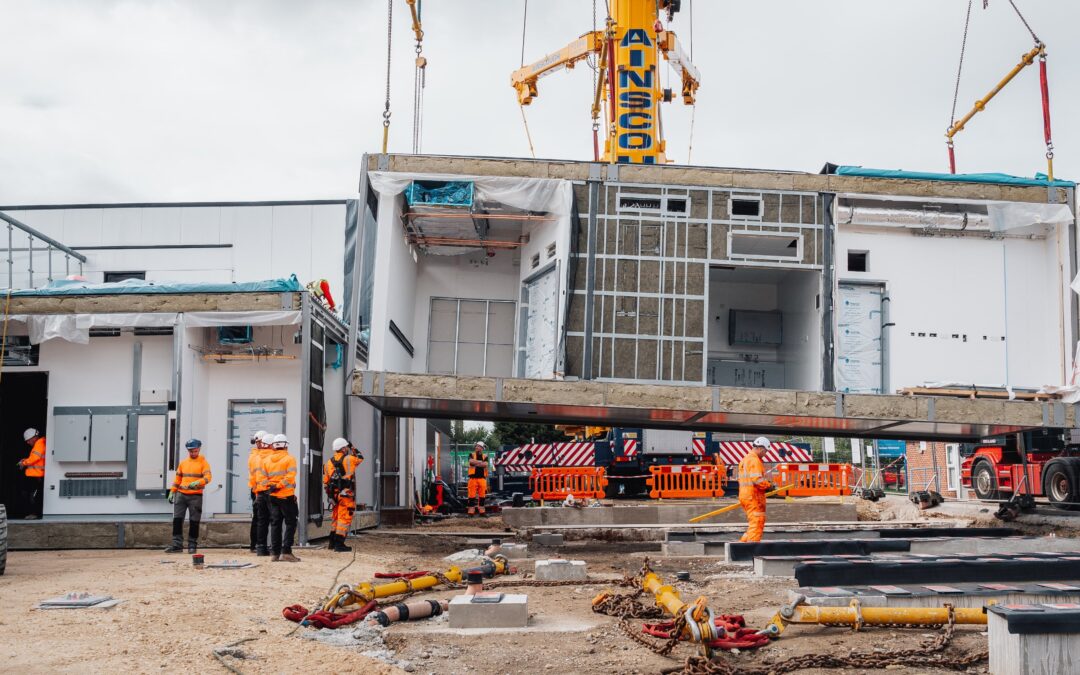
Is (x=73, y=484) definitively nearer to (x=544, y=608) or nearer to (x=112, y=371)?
(x=112, y=371)

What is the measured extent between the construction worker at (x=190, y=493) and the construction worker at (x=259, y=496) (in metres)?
0.89

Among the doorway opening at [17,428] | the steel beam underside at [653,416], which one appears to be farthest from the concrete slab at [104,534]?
the steel beam underside at [653,416]

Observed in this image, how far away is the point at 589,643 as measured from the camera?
25.9ft

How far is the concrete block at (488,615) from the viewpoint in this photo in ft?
28.4

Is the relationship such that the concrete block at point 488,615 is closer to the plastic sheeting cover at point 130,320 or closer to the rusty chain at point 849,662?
the rusty chain at point 849,662

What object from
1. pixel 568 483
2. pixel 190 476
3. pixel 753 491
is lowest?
pixel 568 483

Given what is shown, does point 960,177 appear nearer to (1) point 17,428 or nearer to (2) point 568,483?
(2) point 568,483

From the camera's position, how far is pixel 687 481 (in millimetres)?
28297

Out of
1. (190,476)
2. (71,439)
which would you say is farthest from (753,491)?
(71,439)

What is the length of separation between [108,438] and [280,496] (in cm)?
465

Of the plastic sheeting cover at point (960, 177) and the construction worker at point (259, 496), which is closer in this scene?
the construction worker at point (259, 496)

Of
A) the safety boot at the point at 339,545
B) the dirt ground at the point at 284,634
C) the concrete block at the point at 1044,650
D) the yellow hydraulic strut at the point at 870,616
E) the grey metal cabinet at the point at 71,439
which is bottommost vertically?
the safety boot at the point at 339,545

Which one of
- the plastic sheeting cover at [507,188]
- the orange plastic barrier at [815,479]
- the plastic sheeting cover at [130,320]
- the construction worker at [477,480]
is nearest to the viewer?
the plastic sheeting cover at [130,320]

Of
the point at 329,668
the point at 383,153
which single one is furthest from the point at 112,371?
the point at 329,668
